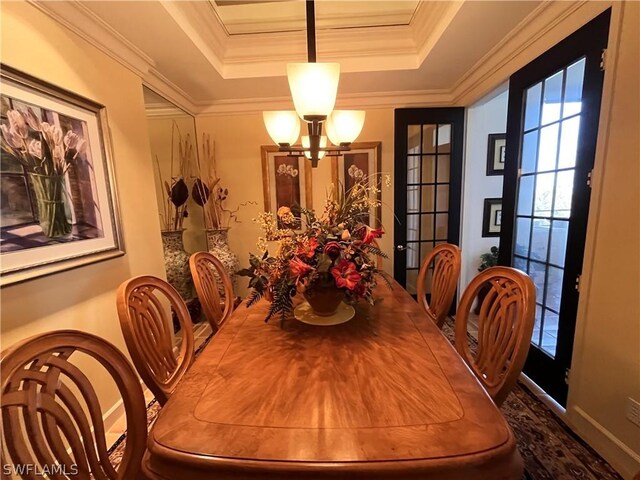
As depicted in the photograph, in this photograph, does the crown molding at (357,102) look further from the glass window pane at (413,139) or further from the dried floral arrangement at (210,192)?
the dried floral arrangement at (210,192)

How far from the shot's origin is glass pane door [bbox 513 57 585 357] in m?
1.71

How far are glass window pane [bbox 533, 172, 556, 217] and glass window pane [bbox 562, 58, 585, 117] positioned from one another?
Answer: 377 millimetres

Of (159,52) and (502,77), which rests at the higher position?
(159,52)

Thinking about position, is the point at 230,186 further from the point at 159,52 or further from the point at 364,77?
the point at 364,77

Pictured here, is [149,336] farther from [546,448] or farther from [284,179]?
[284,179]

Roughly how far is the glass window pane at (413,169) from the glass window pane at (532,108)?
3.66 feet

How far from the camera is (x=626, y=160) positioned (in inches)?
53.3

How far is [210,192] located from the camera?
10.5 feet

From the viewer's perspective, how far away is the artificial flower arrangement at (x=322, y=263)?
3.88 feet

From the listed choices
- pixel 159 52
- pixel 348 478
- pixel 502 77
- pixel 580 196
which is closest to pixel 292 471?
pixel 348 478

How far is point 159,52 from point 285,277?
2.01 meters

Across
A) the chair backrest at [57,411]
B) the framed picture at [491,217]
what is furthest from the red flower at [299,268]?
the framed picture at [491,217]

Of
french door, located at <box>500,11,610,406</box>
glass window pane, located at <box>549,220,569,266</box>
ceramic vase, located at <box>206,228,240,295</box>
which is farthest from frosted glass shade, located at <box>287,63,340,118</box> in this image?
ceramic vase, located at <box>206,228,240,295</box>

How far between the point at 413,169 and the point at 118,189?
2.68 meters
